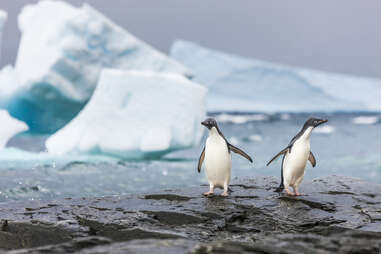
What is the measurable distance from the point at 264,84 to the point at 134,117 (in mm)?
17684

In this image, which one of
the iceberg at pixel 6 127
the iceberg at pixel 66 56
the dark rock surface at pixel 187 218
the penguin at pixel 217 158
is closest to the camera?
the dark rock surface at pixel 187 218

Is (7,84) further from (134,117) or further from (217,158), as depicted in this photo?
(217,158)

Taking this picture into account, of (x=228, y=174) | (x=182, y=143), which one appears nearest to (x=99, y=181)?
(x=182, y=143)

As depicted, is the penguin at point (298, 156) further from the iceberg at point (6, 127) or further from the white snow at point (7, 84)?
the white snow at point (7, 84)

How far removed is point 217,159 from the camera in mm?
3764

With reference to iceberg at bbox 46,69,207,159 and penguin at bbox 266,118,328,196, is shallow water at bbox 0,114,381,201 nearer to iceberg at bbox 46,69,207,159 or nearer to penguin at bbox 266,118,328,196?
iceberg at bbox 46,69,207,159

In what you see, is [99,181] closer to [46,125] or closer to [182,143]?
[182,143]

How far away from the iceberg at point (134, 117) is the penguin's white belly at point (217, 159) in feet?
19.2

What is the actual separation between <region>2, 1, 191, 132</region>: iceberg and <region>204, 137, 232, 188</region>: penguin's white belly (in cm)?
935

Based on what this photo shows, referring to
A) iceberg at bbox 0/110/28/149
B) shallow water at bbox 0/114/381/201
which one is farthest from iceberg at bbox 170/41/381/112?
iceberg at bbox 0/110/28/149

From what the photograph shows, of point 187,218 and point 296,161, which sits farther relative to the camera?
point 296,161

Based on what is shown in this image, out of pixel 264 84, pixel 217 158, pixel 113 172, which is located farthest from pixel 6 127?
pixel 264 84

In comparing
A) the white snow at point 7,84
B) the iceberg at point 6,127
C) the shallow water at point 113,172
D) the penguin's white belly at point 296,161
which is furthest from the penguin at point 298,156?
the white snow at point 7,84

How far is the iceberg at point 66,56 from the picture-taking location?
1242cm
